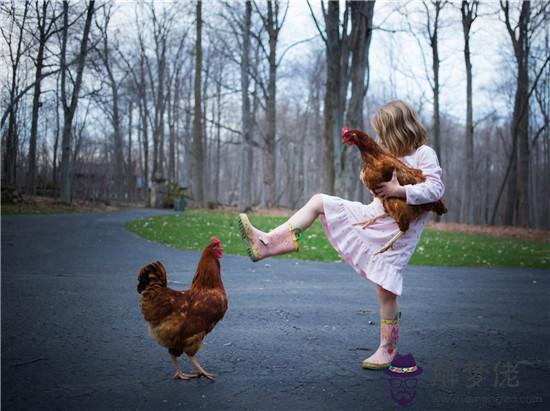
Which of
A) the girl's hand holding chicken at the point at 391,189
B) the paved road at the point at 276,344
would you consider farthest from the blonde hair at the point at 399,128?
the paved road at the point at 276,344

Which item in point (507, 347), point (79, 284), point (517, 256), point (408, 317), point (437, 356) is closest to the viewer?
point (437, 356)

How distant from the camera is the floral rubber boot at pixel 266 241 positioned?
10.6 ft

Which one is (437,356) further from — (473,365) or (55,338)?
(55,338)

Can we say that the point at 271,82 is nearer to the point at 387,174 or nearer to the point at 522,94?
the point at 522,94

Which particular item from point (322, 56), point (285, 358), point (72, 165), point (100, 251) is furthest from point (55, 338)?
point (322, 56)

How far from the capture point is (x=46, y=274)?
6.68 m

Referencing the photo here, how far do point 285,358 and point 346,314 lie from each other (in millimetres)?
1665

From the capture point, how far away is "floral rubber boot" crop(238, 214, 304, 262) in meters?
3.24

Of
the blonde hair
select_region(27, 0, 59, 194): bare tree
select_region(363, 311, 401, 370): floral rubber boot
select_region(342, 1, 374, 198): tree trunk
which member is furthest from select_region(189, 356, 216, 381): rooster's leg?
select_region(342, 1, 374, 198): tree trunk

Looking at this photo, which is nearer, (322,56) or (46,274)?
(46,274)

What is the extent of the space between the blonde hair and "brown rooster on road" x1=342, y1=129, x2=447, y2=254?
10.4 inches

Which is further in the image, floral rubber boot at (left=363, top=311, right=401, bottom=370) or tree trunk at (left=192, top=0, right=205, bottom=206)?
tree trunk at (left=192, top=0, right=205, bottom=206)

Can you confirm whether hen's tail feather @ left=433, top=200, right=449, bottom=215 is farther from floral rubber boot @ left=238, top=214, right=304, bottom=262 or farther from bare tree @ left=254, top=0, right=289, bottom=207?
bare tree @ left=254, top=0, right=289, bottom=207

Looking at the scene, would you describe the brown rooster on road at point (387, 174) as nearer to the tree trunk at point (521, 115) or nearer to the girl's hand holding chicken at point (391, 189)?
the girl's hand holding chicken at point (391, 189)
